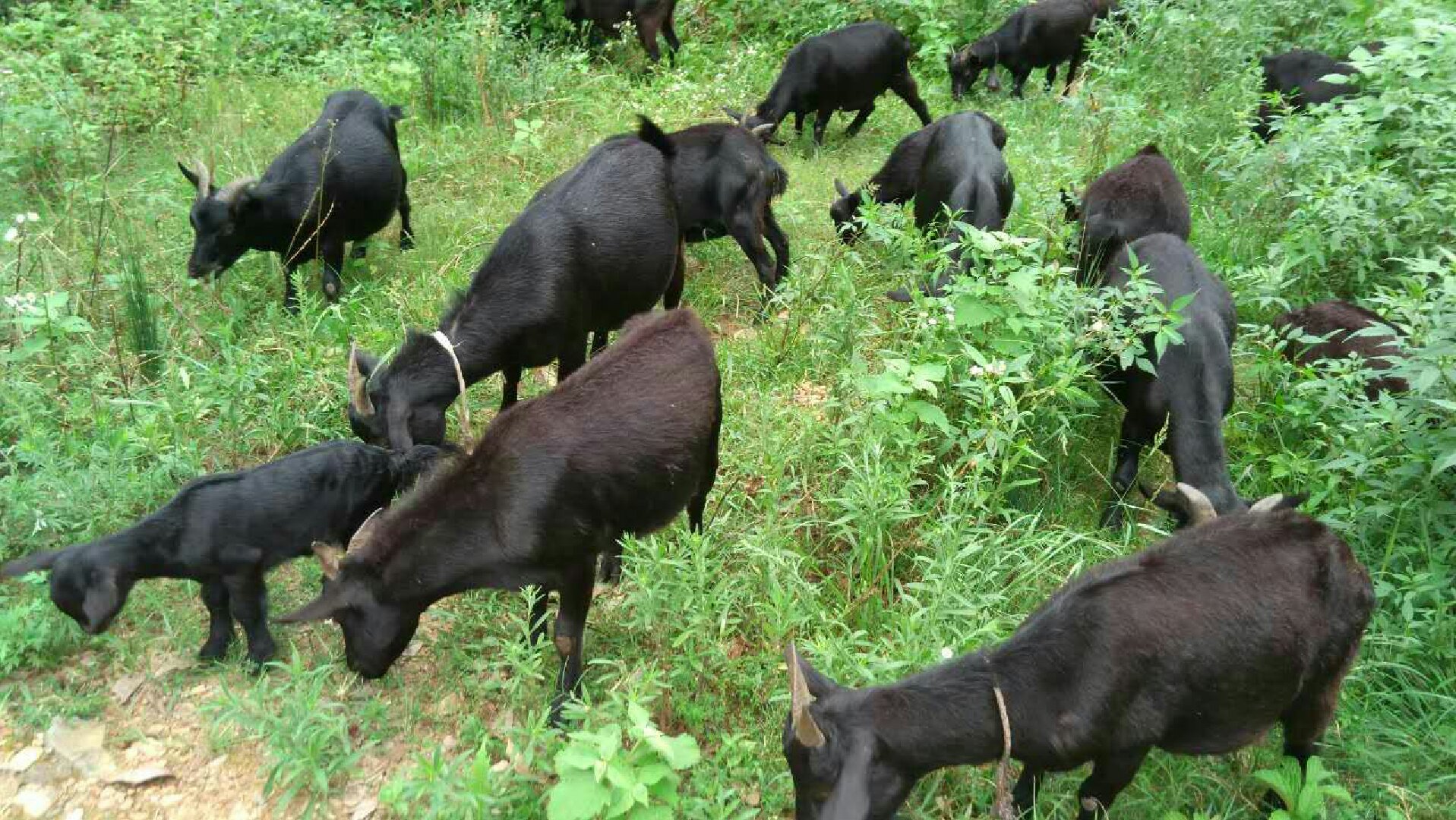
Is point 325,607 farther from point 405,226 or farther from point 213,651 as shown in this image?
point 405,226

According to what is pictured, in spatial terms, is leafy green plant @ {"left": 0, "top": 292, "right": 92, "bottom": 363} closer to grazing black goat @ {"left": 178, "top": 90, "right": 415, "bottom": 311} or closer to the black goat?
grazing black goat @ {"left": 178, "top": 90, "right": 415, "bottom": 311}

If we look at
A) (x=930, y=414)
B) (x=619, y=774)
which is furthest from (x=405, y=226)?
(x=619, y=774)

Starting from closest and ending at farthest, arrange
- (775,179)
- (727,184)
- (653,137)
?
(653,137), (727,184), (775,179)

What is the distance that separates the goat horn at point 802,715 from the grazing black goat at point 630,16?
361 inches

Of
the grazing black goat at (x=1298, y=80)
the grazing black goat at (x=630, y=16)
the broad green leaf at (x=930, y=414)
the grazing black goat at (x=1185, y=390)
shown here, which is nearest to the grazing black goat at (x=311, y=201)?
the broad green leaf at (x=930, y=414)

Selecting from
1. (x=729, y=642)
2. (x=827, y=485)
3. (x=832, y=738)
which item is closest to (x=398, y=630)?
(x=729, y=642)

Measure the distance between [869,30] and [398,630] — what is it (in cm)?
799

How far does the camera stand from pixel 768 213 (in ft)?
23.9

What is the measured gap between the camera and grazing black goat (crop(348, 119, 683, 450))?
17.4 feet

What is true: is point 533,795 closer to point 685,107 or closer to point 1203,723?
point 1203,723

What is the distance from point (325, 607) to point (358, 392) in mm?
1681

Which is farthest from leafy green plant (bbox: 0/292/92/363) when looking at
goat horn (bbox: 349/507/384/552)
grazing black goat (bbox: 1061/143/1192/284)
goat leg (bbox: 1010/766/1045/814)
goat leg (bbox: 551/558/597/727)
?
grazing black goat (bbox: 1061/143/1192/284)

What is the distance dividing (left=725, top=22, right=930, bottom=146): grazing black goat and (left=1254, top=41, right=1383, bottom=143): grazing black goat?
3.29m

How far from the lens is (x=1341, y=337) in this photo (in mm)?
5688
